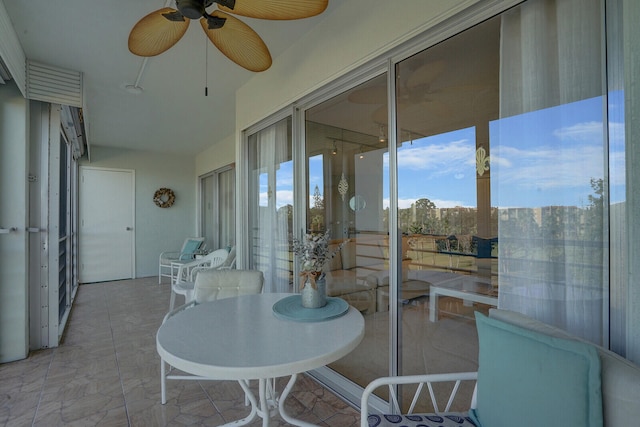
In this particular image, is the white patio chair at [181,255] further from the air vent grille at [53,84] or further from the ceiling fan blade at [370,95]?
the ceiling fan blade at [370,95]

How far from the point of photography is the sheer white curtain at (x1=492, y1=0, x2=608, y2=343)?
42.0 inches

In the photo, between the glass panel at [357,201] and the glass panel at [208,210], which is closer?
the glass panel at [357,201]

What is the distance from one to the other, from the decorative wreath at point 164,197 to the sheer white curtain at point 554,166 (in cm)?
639

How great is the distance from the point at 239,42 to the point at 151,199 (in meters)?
5.51

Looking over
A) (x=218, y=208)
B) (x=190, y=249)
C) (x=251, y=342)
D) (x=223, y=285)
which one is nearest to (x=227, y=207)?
(x=218, y=208)

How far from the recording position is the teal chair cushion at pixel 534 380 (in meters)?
0.81

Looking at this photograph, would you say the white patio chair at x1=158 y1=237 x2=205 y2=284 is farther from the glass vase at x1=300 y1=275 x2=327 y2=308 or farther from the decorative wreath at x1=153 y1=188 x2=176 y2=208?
the glass vase at x1=300 y1=275 x2=327 y2=308

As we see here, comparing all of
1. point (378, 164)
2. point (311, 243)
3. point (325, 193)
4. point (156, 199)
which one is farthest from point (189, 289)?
point (156, 199)

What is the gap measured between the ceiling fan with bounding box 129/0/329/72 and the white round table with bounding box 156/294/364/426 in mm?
1304

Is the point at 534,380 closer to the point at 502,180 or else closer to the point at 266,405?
the point at 502,180

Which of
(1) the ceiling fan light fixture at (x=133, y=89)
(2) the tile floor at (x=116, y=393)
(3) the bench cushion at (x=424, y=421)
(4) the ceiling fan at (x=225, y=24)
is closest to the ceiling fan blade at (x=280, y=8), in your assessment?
(4) the ceiling fan at (x=225, y=24)

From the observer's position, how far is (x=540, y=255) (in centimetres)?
117

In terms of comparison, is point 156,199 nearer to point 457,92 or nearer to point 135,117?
point 135,117

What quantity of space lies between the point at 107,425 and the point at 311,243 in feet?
5.21
